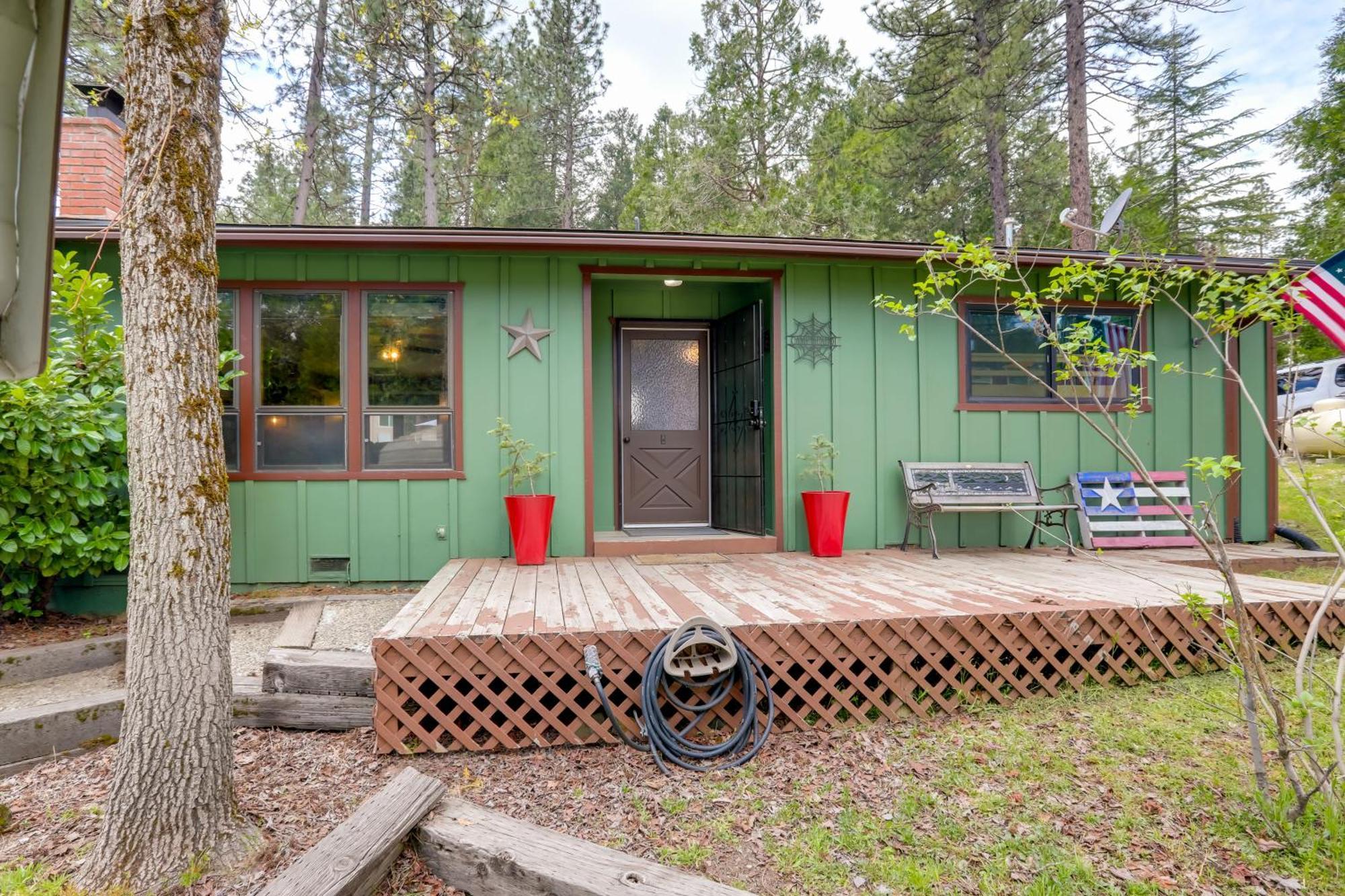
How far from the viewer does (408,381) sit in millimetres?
4680

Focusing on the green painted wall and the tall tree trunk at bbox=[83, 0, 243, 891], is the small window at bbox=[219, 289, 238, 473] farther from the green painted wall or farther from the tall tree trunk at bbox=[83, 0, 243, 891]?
the tall tree trunk at bbox=[83, 0, 243, 891]

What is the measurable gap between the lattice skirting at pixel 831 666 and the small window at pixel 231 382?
286cm

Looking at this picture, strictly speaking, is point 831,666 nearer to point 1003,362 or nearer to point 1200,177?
point 1003,362

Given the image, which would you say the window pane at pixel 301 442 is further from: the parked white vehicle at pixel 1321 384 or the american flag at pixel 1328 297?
the parked white vehicle at pixel 1321 384

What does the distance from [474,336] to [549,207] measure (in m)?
10.5

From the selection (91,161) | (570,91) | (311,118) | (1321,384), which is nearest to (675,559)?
(91,161)

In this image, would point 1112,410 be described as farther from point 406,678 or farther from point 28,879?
point 28,879

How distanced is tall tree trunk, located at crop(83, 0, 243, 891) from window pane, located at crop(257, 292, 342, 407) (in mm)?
2834

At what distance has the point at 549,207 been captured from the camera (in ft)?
46.4

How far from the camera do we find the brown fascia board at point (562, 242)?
4273 millimetres

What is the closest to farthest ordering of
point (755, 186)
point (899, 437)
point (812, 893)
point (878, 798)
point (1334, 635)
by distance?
point (812, 893), point (878, 798), point (1334, 635), point (899, 437), point (755, 186)

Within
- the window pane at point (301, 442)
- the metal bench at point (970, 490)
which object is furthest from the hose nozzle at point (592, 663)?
the metal bench at point (970, 490)

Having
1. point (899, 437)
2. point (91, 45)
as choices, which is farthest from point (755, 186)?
point (91, 45)

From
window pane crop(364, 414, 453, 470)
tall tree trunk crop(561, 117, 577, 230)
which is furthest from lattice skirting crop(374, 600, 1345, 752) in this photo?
tall tree trunk crop(561, 117, 577, 230)
